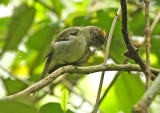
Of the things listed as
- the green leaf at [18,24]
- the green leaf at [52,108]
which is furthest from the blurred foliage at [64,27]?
the green leaf at [52,108]

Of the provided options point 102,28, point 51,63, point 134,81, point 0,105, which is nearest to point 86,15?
point 102,28

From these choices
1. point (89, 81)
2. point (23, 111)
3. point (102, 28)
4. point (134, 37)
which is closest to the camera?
point (23, 111)

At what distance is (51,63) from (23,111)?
303 centimetres

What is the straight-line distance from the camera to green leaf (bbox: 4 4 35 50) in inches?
A: 165

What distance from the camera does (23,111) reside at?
0.78 m

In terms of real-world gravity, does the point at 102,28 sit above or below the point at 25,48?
above

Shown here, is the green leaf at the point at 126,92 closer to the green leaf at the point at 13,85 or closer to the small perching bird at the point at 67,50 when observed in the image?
the small perching bird at the point at 67,50

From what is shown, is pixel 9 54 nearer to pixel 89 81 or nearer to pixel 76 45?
pixel 76 45

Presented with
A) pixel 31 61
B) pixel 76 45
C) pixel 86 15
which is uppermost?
pixel 86 15

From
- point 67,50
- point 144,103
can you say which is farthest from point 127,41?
point 67,50

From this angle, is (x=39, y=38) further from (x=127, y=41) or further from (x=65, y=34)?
(x=127, y=41)

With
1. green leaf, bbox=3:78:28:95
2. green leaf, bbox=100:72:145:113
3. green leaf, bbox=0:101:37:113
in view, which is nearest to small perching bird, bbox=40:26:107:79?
green leaf, bbox=3:78:28:95

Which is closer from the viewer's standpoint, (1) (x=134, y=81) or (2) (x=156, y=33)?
(1) (x=134, y=81)

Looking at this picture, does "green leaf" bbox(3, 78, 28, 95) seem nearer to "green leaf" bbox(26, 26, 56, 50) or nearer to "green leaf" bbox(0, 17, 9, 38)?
"green leaf" bbox(26, 26, 56, 50)
